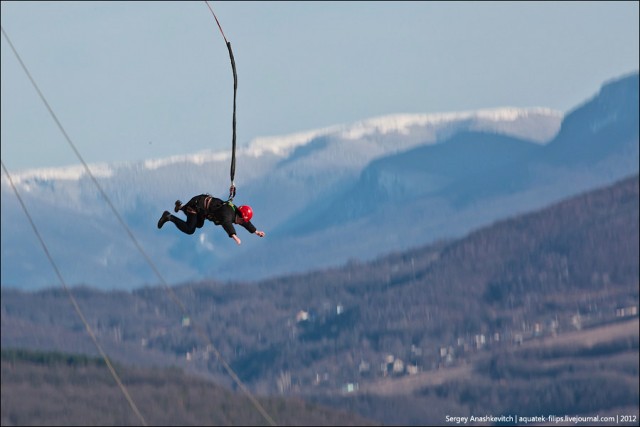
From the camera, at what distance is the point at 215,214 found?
208 ft

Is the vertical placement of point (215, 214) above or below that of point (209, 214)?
below

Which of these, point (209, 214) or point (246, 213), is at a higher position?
point (209, 214)

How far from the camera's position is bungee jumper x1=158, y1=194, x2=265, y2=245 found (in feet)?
206

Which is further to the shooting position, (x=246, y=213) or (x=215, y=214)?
(x=246, y=213)

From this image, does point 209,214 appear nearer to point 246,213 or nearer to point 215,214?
point 215,214

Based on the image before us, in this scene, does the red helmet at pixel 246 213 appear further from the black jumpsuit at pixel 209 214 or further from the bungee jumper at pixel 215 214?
the black jumpsuit at pixel 209 214

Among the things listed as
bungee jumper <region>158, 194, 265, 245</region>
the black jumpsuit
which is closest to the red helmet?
bungee jumper <region>158, 194, 265, 245</region>

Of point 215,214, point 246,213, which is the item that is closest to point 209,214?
point 215,214

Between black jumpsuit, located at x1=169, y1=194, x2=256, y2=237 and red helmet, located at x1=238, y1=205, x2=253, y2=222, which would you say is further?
red helmet, located at x1=238, y1=205, x2=253, y2=222

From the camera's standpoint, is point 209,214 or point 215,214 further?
point 209,214

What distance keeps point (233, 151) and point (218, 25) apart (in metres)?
6.79

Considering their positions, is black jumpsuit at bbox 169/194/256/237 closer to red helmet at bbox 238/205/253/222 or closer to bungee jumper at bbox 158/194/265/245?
bungee jumper at bbox 158/194/265/245

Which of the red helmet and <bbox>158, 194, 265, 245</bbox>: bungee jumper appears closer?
<bbox>158, 194, 265, 245</bbox>: bungee jumper

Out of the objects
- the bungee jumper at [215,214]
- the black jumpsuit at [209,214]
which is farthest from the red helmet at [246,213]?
the black jumpsuit at [209,214]
